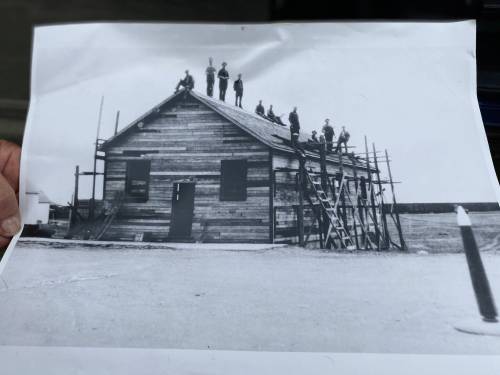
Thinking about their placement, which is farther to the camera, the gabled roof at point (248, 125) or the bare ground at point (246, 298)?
the gabled roof at point (248, 125)

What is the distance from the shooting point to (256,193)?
0.47 meters

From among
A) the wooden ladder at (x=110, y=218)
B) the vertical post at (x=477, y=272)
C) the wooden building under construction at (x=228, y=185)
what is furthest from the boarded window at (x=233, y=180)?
the vertical post at (x=477, y=272)

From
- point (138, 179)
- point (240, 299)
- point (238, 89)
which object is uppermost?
point (238, 89)

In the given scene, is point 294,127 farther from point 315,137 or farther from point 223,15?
point 223,15

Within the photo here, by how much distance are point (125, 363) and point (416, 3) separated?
509 mm

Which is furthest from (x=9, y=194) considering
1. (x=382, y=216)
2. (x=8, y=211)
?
(x=382, y=216)

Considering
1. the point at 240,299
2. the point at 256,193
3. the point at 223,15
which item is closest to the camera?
the point at 240,299

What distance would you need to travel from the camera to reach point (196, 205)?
45 cm

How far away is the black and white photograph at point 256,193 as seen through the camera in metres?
0.35

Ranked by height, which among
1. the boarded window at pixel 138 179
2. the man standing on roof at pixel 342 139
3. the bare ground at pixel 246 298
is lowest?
the bare ground at pixel 246 298

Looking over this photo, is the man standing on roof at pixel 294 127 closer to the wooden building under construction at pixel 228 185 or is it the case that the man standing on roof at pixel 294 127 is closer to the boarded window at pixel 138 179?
the wooden building under construction at pixel 228 185

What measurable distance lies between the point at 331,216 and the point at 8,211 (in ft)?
1.00

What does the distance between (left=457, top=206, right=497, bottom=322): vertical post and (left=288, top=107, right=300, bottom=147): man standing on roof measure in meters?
0.17

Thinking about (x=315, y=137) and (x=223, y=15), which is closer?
(x=315, y=137)
